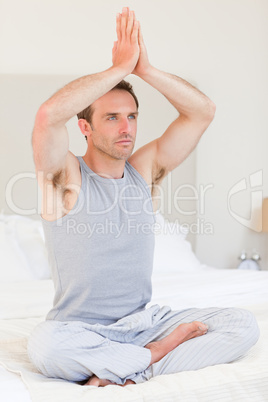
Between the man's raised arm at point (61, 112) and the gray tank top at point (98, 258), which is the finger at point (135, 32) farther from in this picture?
the gray tank top at point (98, 258)

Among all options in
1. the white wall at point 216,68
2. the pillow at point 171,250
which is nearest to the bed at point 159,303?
the pillow at point 171,250

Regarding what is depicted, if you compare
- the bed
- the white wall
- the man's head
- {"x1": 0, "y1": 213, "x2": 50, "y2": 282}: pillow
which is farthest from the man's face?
the white wall

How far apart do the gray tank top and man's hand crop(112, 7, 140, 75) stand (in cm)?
36

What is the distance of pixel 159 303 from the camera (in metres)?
2.27

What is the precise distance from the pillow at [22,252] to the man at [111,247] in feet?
3.91

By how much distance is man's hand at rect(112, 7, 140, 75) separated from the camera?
1.62 meters

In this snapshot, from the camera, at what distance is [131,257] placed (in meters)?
1.66

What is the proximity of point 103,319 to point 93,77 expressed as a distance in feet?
2.25

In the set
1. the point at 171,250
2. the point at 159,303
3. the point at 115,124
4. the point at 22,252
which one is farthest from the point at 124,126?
the point at 171,250

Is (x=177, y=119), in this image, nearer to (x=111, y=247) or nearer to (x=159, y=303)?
(x=111, y=247)

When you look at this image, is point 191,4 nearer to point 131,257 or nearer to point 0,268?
point 0,268

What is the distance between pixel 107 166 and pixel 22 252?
1326 mm

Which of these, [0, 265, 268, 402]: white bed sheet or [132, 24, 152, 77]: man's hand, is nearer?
[0, 265, 268, 402]: white bed sheet

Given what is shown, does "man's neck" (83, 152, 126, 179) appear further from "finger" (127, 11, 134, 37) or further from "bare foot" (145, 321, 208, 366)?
"bare foot" (145, 321, 208, 366)
